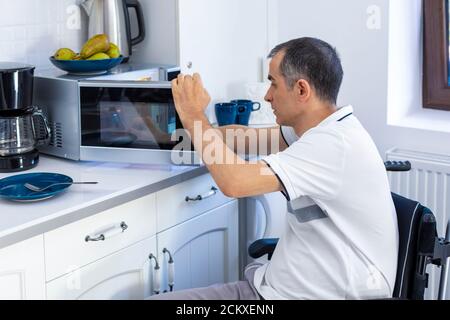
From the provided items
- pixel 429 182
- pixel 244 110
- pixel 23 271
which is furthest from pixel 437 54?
pixel 23 271

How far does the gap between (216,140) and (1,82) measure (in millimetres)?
669

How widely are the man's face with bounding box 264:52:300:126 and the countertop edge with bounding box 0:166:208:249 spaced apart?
0.42 m

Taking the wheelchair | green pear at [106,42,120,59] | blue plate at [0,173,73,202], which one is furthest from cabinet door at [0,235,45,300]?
the wheelchair

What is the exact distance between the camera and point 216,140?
1815 millimetres

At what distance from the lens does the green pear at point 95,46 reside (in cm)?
232

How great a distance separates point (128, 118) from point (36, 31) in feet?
1.65

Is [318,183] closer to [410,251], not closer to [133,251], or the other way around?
[410,251]

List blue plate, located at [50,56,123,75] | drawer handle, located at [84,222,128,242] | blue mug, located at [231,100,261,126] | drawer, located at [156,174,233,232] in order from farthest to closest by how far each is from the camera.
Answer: blue mug, located at [231,100,261,126] → blue plate, located at [50,56,123,75] → drawer, located at [156,174,233,232] → drawer handle, located at [84,222,128,242]

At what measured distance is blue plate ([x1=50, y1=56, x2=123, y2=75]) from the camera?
227 centimetres

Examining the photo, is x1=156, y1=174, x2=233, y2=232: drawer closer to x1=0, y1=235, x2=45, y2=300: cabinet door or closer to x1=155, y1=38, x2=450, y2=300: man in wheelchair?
x1=155, y1=38, x2=450, y2=300: man in wheelchair

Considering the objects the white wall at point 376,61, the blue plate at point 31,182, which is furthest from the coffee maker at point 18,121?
the white wall at point 376,61

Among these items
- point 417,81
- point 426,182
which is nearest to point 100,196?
point 426,182
